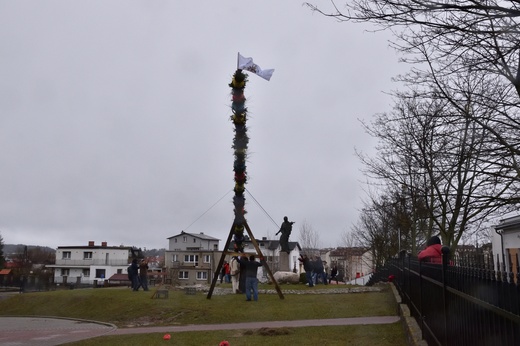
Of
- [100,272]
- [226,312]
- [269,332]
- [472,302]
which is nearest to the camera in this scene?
[472,302]

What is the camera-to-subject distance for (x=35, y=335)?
17.1 m

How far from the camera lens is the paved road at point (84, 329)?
14484 millimetres

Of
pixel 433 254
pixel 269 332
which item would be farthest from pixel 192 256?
pixel 433 254

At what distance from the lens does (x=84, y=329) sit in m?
18.3

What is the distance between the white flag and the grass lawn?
27.4ft

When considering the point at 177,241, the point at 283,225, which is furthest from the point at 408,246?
the point at 177,241

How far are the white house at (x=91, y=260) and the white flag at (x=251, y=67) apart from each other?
67696mm

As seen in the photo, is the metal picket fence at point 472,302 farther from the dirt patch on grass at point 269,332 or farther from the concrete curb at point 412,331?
the dirt patch on grass at point 269,332

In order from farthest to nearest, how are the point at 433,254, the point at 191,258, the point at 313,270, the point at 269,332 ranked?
the point at 191,258 < the point at 313,270 < the point at 269,332 < the point at 433,254

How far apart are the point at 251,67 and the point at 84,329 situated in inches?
431

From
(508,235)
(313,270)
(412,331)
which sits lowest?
(412,331)

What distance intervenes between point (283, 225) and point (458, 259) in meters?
22.3

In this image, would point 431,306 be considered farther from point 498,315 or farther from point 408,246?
point 408,246

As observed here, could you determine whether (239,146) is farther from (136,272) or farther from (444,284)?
(444,284)
